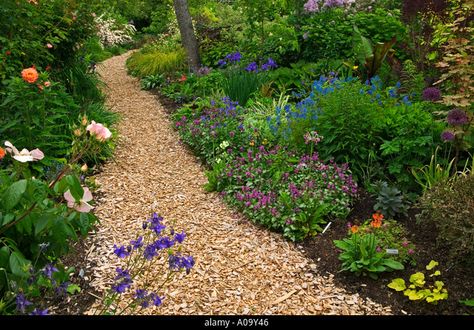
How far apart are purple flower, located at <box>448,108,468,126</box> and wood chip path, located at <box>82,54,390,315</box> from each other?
67.7 inches

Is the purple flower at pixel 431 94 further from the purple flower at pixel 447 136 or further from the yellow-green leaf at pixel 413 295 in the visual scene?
the yellow-green leaf at pixel 413 295

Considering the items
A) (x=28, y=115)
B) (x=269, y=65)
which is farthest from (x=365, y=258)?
(x=269, y=65)

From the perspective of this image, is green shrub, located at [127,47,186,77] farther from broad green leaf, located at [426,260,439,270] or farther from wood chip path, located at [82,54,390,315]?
broad green leaf, located at [426,260,439,270]

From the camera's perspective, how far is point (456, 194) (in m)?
3.14

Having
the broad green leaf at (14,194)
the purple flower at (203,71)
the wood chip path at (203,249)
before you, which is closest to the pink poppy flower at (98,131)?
the broad green leaf at (14,194)

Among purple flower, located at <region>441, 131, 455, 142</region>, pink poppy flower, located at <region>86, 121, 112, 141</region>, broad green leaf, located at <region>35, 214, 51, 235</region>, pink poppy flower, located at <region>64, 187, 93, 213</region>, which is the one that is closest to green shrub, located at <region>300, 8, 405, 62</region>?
purple flower, located at <region>441, 131, 455, 142</region>

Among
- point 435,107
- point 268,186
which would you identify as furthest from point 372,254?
point 435,107

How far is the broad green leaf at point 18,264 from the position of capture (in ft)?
6.36

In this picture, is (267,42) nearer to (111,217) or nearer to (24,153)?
(111,217)

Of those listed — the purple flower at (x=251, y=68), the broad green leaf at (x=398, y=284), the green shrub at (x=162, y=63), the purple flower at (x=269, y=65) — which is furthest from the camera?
the green shrub at (x=162, y=63)

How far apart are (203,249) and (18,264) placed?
1627 millimetres

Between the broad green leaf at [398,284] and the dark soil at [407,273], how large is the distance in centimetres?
5

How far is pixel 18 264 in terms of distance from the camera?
1973 mm

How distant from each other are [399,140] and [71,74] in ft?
14.2
